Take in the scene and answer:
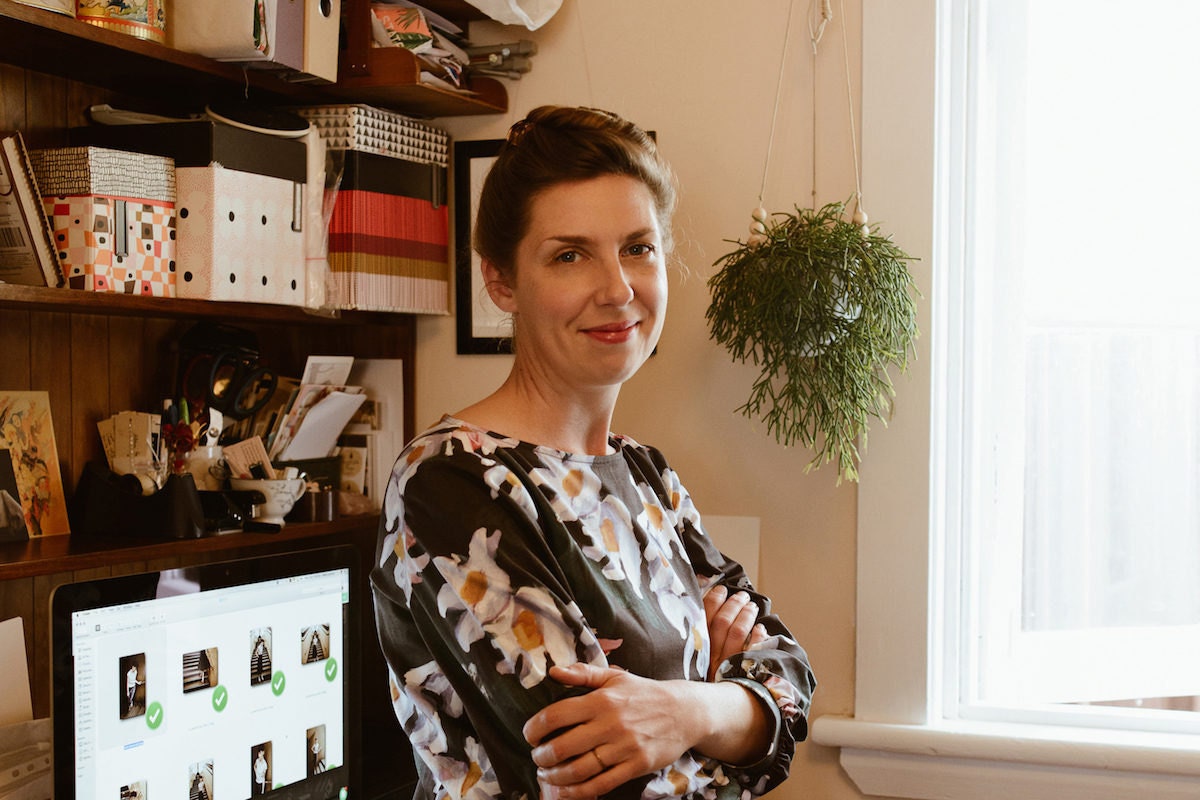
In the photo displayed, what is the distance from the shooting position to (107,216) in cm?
162

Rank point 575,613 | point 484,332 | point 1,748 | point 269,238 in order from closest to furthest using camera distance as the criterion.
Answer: point 575,613 → point 1,748 → point 269,238 → point 484,332

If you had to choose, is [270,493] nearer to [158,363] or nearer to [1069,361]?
[158,363]

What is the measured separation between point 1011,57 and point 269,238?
4.51ft

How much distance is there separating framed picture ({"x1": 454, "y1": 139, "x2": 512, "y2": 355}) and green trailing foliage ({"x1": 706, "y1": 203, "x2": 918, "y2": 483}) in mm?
528

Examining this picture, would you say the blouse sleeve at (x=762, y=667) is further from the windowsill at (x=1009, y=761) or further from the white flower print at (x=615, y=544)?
the windowsill at (x=1009, y=761)

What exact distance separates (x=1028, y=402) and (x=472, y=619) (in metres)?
1.38

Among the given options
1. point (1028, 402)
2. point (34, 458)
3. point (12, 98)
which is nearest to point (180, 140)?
point (12, 98)

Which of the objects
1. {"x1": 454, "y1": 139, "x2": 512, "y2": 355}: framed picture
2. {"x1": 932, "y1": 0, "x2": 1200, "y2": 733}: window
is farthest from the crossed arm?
{"x1": 454, "y1": 139, "x2": 512, "y2": 355}: framed picture

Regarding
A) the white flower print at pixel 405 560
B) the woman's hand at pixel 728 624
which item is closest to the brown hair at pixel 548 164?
the white flower print at pixel 405 560

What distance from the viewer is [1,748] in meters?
1.53

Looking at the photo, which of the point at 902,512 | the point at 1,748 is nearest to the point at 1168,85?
the point at 902,512

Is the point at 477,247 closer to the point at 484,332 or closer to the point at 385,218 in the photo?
the point at 385,218

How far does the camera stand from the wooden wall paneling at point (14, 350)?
66.6 inches

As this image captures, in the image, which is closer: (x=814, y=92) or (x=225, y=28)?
(x=225, y=28)
